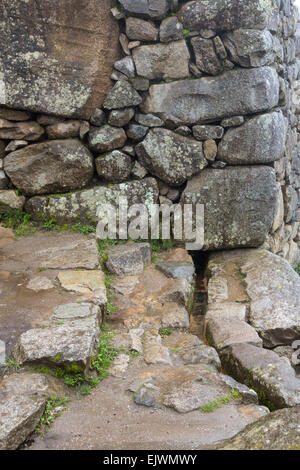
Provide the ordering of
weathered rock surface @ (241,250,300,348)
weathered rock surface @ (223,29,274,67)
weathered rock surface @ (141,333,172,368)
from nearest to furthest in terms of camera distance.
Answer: weathered rock surface @ (141,333,172,368), weathered rock surface @ (241,250,300,348), weathered rock surface @ (223,29,274,67)

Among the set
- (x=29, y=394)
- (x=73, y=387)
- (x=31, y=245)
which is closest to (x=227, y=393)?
(x=73, y=387)

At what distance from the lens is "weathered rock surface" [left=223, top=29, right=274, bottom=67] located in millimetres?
4578

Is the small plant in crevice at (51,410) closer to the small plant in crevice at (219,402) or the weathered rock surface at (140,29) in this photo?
the small plant in crevice at (219,402)

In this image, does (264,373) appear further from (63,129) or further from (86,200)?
(63,129)

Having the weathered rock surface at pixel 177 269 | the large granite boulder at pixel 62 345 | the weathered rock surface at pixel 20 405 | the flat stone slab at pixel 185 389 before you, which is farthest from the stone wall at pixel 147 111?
the weathered rock surface at pixel 20 405

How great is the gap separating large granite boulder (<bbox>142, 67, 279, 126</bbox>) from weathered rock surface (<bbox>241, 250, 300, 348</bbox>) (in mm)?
1735

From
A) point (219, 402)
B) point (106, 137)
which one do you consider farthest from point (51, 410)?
point (106, 137)

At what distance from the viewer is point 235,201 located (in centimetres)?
494

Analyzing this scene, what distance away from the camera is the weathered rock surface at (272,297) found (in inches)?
153

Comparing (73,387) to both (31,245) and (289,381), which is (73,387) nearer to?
(289,381)

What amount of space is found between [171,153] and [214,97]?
80 cm

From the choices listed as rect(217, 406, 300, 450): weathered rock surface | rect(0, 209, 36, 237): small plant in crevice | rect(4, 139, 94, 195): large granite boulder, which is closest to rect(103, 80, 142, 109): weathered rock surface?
rect(4, 139, 94, 195): large granite boulder

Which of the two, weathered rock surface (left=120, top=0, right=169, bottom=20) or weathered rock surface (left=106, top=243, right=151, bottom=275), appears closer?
weathered rock surface (left=106, top=243, right=151, bottom=275)

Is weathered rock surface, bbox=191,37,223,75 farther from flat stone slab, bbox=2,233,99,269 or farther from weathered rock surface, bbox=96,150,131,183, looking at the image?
flat stone slab, bbox=2,233,99,269
